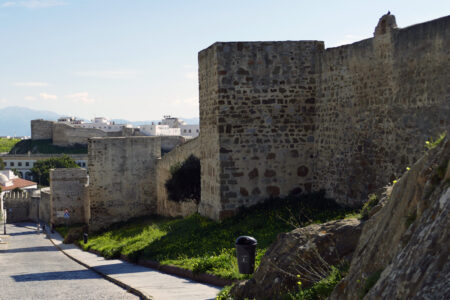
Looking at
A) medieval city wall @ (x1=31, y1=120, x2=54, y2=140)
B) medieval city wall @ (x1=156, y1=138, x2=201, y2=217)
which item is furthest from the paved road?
medieval city wall @ (x1=31, y1=120, x2=54, y2=140)

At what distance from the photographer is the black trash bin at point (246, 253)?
9203 mm


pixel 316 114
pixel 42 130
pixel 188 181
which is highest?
pixel 42 130

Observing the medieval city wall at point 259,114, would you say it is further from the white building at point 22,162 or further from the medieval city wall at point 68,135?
the white building at point 22,162

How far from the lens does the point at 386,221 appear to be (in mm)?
5195

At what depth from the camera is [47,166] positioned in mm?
86125

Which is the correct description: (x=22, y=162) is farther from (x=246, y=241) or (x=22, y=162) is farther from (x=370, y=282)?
(x=370, y=282)

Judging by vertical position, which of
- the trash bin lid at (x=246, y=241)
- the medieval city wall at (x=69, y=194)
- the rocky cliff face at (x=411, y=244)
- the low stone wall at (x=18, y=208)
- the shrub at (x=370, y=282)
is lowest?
the low stone wall at (x=18, y=208)

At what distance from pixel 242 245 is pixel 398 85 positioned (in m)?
4.57

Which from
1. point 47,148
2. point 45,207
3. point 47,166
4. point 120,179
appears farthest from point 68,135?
point 120,179

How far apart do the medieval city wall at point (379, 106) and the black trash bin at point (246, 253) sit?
367 cm

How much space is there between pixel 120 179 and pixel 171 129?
98.4 meters

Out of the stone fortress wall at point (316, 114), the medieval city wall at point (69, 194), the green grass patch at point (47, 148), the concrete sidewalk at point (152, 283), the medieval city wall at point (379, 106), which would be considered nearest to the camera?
the concrete sidewalk at point (152, 283)

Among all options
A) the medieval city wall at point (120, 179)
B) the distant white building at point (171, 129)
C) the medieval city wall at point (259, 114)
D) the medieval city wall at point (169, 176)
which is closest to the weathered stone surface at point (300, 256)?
the medieval city wall at point (259, 114)

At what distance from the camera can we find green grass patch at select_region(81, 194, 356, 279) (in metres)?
11.7
